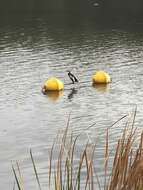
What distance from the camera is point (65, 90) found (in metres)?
24.5

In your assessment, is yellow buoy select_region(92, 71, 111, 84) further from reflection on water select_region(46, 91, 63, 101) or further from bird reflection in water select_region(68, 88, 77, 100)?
reflection on water select_region(46, 91, 63, 101)

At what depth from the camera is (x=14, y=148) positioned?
52.5ft

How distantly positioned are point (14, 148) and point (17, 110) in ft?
16.9

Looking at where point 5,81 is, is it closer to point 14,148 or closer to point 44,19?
point 14,148

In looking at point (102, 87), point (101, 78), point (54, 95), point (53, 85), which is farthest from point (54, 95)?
point (101, 78)

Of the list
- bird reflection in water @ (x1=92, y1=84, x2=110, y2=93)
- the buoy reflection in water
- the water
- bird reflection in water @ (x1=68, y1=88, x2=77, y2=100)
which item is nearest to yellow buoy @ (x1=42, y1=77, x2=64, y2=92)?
the buoy reflection in water

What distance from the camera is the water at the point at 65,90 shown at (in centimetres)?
1660

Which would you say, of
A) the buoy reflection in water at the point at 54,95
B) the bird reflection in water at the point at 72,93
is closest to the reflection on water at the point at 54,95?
the buoy reflection in water at the point at 54,95

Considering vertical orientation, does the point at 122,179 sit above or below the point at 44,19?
above

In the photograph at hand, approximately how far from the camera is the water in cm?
1660

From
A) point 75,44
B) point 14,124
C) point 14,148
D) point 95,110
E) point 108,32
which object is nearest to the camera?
point 14,148

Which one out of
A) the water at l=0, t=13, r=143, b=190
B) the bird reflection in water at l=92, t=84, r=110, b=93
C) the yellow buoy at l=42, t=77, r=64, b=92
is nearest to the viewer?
the water at l=0, t=13, r=143, b=190

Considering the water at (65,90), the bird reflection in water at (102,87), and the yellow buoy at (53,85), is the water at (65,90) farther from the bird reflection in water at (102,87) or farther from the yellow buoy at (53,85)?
the yellow buoy at (53,85)

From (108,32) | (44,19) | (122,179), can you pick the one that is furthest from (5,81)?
(44,19)
